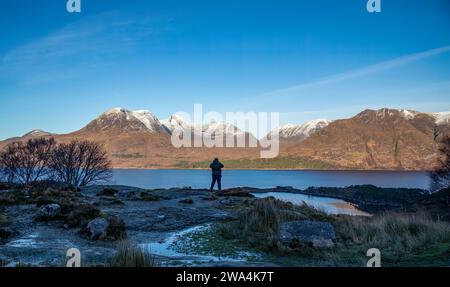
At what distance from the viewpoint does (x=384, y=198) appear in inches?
2383

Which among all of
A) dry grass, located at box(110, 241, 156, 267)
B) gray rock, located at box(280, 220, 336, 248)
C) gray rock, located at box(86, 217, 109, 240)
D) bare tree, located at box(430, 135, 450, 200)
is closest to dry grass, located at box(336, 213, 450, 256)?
gray rock, located at box(280, 220, 336, 248)

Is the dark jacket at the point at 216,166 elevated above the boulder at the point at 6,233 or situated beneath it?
elevated above

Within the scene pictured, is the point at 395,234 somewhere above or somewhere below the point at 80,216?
below

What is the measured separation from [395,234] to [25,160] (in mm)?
47067

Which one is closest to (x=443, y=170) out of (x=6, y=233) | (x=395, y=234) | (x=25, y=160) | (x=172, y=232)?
(x=395, y=234)

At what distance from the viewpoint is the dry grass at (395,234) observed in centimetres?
965

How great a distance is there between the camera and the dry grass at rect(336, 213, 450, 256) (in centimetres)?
965

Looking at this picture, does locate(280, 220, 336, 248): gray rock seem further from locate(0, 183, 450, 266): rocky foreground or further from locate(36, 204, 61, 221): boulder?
locate(36, 204, 61, 221): boulder

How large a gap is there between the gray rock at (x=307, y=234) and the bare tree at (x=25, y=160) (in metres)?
42.5

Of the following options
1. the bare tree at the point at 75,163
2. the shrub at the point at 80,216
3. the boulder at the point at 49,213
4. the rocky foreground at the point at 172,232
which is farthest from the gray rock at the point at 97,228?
the bare tree at the point at 75,163

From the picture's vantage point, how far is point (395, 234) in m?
11.4

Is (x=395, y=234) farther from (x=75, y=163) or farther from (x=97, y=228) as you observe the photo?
(x=75, y=163)

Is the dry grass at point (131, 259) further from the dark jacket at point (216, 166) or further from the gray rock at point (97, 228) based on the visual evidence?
the dark jacket at point (216, 166)
